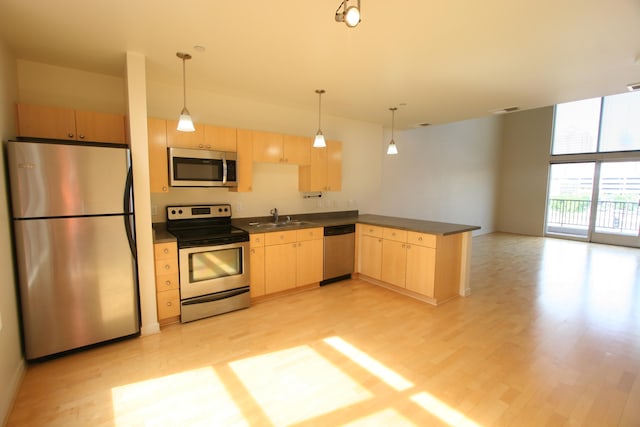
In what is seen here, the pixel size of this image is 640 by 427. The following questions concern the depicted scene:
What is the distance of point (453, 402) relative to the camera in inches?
80.0

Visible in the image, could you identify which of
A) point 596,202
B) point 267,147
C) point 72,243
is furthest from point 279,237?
point 596,202

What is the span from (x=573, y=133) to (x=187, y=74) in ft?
30.3

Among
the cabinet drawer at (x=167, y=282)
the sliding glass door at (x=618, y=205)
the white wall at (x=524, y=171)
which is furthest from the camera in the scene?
the white wall at (x=524, y=171)

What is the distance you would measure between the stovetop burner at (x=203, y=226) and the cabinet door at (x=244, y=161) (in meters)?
0.37

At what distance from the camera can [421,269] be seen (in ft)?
12.3

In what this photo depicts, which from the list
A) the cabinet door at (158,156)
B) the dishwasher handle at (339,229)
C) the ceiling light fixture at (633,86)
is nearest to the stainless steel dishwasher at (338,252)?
the dishwasher handle at (339,229)

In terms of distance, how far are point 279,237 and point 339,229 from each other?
0.99 metres

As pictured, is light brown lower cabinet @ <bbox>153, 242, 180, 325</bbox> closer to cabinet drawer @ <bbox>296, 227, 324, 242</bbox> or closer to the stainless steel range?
the stainless steel range

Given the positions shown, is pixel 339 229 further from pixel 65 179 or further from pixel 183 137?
pixel 65 179

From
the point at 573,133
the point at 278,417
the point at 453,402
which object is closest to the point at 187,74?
the point at 278,417

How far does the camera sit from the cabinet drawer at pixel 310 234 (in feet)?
12.9

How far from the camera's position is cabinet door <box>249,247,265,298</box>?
3572 millimetres

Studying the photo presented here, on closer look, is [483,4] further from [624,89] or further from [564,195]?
[564,195]

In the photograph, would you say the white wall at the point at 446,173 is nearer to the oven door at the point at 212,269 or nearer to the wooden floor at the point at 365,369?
the wooden floor at the point at 365,369
